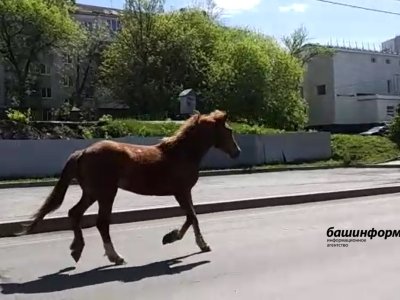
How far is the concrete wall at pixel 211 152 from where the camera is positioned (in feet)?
84.1

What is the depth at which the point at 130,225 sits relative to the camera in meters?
11.3

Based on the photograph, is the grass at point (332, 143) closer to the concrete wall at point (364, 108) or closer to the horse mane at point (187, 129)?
the horse mane at point (187, 129)

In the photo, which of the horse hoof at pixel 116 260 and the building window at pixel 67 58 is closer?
the horse hoof at pixel 116 260

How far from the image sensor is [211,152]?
1165 inches

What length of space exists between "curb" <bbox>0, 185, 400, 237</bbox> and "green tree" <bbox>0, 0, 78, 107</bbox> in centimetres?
4163

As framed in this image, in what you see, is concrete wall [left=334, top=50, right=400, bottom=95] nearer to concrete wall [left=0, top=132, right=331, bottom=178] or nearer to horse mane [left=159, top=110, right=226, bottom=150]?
concrete wall [left=0, top=132, right=331, bottom=178]

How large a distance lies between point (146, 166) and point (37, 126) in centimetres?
2146

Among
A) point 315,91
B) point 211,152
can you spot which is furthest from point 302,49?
point 211,152

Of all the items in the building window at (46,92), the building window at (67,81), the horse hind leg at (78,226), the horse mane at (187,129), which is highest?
the building window at (67,81)

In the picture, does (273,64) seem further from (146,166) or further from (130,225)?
(146,166)

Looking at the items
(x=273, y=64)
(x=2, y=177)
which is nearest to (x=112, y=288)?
(x=2, y=177)

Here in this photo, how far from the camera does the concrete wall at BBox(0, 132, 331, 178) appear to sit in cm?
2564

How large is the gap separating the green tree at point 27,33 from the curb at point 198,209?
137 ft

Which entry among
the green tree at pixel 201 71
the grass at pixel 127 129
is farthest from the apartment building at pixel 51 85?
the grass at pixel 127 129
